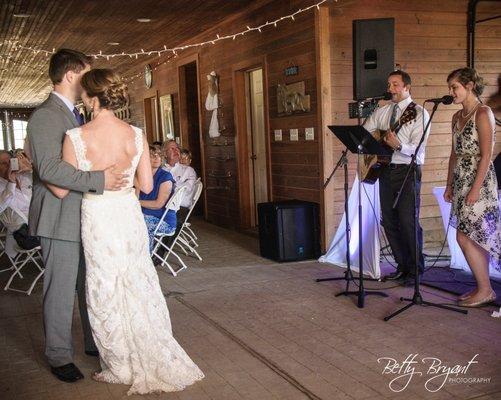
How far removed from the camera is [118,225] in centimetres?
289

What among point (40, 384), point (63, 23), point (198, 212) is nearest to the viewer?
point (40, 384)

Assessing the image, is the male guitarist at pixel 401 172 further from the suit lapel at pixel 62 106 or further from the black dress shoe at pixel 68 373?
the black dress shoe at pixel 68 373

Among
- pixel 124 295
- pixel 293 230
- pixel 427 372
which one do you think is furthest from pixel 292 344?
pixel 293 230

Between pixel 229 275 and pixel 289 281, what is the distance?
0.64 metres

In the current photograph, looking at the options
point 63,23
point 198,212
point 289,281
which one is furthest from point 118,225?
point 198,212

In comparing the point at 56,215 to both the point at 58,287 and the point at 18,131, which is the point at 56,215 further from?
the point at 18,131

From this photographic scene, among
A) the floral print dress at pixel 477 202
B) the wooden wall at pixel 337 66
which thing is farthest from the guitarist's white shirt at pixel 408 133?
the wooden wall at pixel 337 66

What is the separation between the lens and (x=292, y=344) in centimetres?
353

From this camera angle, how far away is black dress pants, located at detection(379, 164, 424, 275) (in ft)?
15.1

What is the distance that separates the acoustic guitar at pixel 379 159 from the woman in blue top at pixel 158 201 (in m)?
1.70

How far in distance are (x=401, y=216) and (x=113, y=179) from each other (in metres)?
2.59

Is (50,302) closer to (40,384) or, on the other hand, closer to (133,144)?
(40,384)

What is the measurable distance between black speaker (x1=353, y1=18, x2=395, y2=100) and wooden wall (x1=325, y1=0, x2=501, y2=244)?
2.87 feet

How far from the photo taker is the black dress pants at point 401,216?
4.59 m
